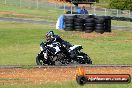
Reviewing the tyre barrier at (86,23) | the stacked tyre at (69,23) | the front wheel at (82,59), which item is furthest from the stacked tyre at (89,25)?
the front wheel at (82,59)

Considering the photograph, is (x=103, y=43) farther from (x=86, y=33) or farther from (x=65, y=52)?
(x=65, y=52)

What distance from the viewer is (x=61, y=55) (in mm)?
16672

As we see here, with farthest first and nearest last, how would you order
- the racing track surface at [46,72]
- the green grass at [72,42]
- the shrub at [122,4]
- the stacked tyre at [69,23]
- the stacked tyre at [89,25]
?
1. the shrub at [122,4]
2. the stacked tyre at [69,23]
3. the stacked tyre at [89,25]
4. the green grass at [72,42]
5. the racing track surface at [46,72]

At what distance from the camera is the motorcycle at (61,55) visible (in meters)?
16.5

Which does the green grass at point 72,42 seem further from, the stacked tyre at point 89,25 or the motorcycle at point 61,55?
the motorcycle at point 61,55

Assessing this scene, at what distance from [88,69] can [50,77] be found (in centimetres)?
259

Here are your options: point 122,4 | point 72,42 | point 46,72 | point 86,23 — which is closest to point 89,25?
point 86,23

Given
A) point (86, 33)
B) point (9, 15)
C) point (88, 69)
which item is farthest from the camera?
point (9, 15)

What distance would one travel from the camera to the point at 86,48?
23.6 m

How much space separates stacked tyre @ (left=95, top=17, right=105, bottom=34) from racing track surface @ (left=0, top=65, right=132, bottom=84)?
15702 millimetres

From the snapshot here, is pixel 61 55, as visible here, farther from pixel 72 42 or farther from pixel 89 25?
pixel 89 25

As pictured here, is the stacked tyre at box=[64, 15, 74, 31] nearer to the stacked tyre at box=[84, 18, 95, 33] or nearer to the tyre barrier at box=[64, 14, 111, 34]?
the tyre barrier at box=[64, 14, 111, 34]

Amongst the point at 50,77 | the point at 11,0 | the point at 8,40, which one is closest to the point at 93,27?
the point at 8,40

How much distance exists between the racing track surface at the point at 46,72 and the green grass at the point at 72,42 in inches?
101
